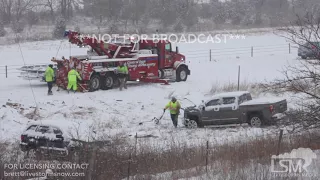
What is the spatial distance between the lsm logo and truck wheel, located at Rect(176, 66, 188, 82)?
62.5ft

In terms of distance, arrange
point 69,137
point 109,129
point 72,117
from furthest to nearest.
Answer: point 72,117
point 109,129
point 69,137

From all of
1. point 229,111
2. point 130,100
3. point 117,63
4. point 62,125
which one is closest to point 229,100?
point 229,111

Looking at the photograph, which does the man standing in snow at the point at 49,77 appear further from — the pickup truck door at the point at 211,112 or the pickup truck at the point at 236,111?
the pickup truck door at the point at 211,112

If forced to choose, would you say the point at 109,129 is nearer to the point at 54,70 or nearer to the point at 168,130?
the point at 168,130

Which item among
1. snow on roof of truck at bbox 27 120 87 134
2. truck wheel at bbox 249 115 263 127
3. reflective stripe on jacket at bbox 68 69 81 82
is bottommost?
truck wheel at bbox 249 115 263 127

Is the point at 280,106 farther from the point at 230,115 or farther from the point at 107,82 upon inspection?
the point at 107,82

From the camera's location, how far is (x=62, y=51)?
4638 centimetres

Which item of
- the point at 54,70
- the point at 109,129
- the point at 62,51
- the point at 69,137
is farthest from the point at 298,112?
the point at 62,51

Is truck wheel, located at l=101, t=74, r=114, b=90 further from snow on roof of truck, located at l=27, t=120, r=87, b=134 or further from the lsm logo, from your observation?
the lsm logo

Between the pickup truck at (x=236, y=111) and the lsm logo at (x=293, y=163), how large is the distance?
7.38 metres

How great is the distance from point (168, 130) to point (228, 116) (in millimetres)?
2508

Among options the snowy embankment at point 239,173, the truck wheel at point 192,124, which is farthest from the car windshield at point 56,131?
the truck wheel at point 192,124

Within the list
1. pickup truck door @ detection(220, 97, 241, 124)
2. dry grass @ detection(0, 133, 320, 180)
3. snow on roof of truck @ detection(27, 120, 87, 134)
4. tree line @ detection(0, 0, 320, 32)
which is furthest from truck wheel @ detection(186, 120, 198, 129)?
tree line @ detection(0, 0, 320, 32)

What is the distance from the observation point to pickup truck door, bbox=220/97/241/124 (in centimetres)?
2184
